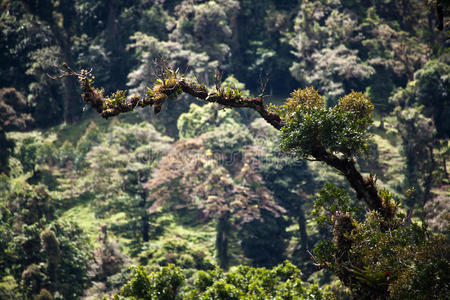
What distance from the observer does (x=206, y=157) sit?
94.5ft

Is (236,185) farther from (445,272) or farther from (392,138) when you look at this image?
(445,272)

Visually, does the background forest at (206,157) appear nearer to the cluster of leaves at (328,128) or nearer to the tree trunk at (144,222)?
the tree trunk at (144,222)

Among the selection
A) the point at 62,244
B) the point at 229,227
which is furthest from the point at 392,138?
the point at 62,244

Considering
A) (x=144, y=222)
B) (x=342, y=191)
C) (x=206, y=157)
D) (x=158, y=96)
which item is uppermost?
(x=158, y=96)

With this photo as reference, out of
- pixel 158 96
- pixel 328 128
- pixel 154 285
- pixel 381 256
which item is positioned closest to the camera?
pixel 381 256

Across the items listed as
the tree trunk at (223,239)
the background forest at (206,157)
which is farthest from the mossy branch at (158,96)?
the tree trunk at (223,239)

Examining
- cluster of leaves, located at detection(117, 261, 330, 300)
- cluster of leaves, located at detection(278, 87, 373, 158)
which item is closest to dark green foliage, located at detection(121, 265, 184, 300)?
cluster of leaves, located at detection(117, 261, 330, 300)

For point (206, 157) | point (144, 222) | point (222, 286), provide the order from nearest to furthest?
1. point (222, 286)
2. point (144, 222)
3. point (206, 157)

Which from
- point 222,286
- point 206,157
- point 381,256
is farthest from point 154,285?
point 206,157

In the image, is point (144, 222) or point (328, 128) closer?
point (328, 128)

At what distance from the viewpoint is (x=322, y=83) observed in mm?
36656

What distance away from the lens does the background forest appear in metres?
20.1

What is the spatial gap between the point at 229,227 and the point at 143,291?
15157 millimetres

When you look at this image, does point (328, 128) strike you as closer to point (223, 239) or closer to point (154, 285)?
point (154, 285)
